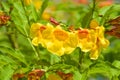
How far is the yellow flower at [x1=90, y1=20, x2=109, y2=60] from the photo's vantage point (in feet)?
6.82

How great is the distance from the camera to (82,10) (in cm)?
317

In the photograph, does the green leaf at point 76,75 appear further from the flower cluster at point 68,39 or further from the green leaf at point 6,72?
the green leaf at point 6,72

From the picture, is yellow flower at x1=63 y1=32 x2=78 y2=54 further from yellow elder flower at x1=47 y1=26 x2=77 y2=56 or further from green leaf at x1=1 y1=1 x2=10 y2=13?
green leaf at x1=1 y1=1 x2=10 y2=13

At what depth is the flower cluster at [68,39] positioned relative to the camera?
206 centimetres

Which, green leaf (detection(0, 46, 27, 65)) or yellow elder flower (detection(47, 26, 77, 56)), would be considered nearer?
yellow elder flower (detection(47, 26, 77, 56))

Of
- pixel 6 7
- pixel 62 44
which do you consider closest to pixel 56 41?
pixel 62 44

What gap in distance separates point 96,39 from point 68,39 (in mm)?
133

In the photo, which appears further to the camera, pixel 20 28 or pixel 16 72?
pixel 20 28

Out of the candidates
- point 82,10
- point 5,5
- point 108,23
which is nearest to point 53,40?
point 108,23

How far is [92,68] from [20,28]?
0.47 m

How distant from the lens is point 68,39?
81.5 inches

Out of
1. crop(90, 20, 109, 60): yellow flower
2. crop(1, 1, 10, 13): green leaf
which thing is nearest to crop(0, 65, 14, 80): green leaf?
crop(90, 20, 109, 60): yellow flower

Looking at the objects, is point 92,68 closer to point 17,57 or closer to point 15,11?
point 17,57

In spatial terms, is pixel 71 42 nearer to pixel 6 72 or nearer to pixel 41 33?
pixel 41 33
